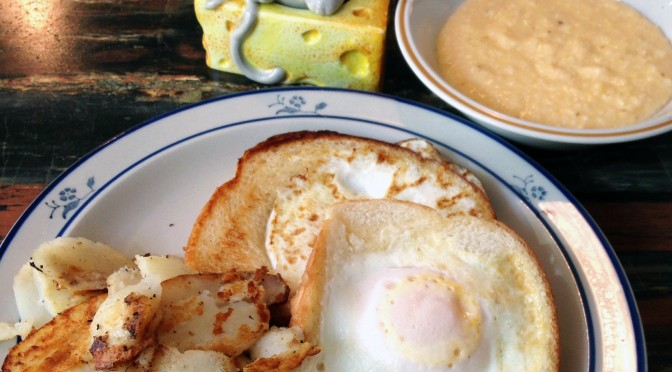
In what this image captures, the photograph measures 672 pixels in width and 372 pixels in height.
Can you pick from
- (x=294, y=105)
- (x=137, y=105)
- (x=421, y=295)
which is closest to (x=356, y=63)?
(x=294, y=105)

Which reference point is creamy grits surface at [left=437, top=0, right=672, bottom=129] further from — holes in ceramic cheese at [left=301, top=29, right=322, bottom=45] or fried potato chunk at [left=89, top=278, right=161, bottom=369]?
fried potato chunk at [left=89, top=278, right=161, bottom=369]

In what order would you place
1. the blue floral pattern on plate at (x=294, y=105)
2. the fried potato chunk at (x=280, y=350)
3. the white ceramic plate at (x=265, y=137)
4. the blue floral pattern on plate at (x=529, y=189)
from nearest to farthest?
1. the fried potato chunk at (x=280, y=350)
2. the white ceramic plate at (x=265, y=137)
3. the blue floral pattern on plate at (x=529, y=189)
4. the blue floral pattern on plate at (x=294, y=105)

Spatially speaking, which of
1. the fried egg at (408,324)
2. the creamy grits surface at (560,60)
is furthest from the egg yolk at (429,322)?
the creamy grits surface at (560,60)

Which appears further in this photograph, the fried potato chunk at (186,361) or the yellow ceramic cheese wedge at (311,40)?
the yellow ceramic cheese wedge at (311,40)

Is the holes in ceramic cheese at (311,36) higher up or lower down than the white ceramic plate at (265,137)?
higher up

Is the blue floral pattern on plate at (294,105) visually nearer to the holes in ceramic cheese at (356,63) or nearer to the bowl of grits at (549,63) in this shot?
the holes in ceramic cheese at (356,63)

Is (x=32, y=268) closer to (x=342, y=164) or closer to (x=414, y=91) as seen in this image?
(x=342, y=164)

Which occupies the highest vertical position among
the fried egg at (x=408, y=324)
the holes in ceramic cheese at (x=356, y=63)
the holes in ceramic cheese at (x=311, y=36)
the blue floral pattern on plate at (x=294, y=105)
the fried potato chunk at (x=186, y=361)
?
the holes in ceramic cheese at (x=311, y=36)
